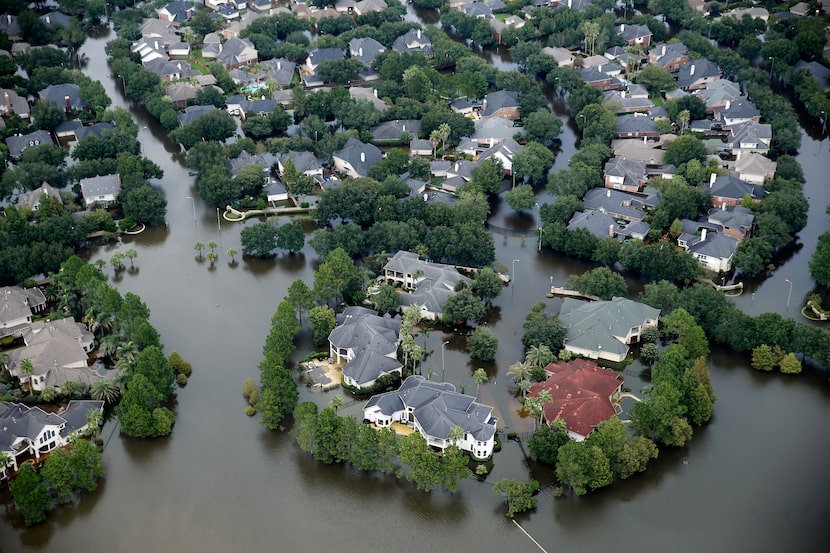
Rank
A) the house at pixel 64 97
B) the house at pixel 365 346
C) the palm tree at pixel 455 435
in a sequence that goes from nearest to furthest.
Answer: the palm tree at pixel 455 435
the house at pixel 365 346
the house at pixel 64 97

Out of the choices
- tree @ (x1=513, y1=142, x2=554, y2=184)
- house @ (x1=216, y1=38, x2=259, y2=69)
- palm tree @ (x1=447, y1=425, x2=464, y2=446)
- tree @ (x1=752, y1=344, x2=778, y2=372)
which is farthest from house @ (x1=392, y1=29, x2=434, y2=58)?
palm tree @ (x1=447, y1=425, x2=464, y2=446)

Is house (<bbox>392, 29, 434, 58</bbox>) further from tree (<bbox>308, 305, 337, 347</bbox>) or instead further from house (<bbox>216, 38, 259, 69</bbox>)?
tree (<bbox>308, 305, 337, 347</bbox>)

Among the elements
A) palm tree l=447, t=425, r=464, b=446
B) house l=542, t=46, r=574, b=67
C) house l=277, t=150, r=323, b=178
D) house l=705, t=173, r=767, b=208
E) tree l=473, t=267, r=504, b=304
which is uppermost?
palm tree l=447, t=425, r=464, b=446

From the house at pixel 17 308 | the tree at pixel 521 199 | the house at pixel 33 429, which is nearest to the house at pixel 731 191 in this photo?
the tree at pixel 521 199

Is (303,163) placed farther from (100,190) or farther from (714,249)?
(714,249)

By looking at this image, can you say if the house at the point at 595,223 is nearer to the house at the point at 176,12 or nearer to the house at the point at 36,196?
the house at the point at 36,196

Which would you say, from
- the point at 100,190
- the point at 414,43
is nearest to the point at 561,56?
the point at 414,43

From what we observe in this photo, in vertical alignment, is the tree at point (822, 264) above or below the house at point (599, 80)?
above
